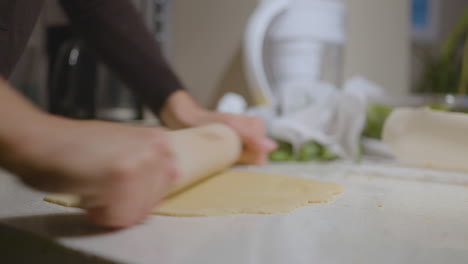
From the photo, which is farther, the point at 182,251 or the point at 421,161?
the point at 421,161

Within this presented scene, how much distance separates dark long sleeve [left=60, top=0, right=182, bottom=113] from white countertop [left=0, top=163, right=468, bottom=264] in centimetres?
36

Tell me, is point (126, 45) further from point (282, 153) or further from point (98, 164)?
point (98, 164)

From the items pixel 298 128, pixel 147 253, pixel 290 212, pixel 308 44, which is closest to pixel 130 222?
pixel 147 253

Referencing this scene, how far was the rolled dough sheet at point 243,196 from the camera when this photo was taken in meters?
0.43

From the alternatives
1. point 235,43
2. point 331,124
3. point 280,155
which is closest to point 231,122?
point 280,155

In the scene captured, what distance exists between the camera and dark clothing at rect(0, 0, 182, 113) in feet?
2.52

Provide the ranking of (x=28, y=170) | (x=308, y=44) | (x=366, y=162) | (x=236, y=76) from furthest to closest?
(x=236, y=76)
(x=308, y=44)
(x=366, y=162)
(x=28, y=170)

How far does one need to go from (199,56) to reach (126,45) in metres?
0.89

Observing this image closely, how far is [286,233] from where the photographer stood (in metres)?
0.36

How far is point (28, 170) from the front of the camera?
0.29 m

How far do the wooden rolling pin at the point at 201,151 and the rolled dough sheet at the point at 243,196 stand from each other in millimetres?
21

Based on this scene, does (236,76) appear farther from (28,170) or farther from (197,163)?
(28,170)

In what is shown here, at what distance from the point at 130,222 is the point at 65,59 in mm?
1018

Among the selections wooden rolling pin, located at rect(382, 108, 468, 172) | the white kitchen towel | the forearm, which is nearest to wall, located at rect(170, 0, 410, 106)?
the white kitchen towel
